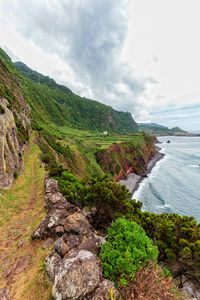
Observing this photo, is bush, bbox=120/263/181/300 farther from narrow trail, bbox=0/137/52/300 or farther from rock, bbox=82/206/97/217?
rock, bbox=82/206/97/217

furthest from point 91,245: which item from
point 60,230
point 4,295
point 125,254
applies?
point 4,295

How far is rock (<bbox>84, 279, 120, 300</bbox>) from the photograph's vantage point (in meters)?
4.94

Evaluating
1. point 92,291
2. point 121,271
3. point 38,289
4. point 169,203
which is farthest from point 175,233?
point 169,203

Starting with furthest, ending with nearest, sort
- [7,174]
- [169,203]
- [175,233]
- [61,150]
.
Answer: [61,150], [169,203], [7,174], [175,233]

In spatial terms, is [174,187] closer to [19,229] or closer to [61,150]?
[61,150]

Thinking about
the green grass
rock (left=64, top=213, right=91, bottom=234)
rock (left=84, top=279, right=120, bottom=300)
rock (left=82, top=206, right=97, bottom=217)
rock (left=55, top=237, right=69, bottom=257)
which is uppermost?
rock (left=84, top=279, right=120, bottom=300)

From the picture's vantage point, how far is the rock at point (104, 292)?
494cm

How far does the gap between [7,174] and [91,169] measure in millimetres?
37484

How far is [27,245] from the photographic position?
896 cm

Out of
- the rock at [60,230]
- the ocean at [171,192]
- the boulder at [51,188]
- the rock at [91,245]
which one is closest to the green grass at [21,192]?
the boulder at [51,188]

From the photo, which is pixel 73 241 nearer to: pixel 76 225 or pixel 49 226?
pixel 76 225

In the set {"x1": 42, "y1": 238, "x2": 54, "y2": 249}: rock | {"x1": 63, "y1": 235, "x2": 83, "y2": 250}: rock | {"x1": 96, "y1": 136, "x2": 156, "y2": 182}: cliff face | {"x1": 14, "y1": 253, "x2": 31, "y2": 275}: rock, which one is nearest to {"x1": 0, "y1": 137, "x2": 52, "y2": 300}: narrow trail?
{"x1": 14, "y1": 253, "x2": 31, "y2": 275}: rock

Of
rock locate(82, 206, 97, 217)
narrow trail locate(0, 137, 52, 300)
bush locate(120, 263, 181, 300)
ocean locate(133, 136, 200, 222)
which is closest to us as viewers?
bush locate(120, 263, 181, 300)

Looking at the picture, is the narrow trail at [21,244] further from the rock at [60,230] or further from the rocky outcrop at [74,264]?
the rock at [60,230]
